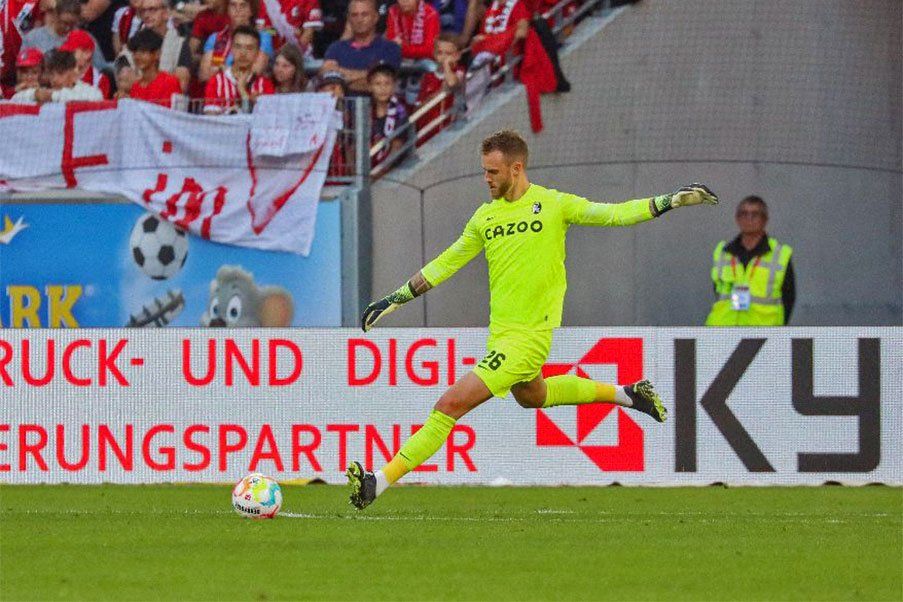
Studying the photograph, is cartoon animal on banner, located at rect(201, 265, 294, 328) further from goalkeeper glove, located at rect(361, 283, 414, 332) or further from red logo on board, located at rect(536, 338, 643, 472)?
goalkeeper glove, located at rect(361, 283, 414, 332)

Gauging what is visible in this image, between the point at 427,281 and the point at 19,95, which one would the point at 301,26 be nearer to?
the point at 19,95

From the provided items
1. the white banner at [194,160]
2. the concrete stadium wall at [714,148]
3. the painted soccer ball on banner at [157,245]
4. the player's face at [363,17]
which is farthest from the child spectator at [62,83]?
the concrete stadium wall at [714,148]

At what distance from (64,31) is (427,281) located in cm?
797

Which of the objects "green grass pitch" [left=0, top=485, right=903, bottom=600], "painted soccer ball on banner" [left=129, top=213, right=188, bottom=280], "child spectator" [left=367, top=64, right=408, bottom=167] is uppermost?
"child spectator" [left=367, top=64, right=408, bottom=167]

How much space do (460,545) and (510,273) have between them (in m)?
1.71

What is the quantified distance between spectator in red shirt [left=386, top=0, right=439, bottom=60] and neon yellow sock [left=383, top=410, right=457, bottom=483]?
726cm

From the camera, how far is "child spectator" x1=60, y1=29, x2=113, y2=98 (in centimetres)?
1594

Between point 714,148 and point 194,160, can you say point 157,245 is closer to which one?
point 194,160

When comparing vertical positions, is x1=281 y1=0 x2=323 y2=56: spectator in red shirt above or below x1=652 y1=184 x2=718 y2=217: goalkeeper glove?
above

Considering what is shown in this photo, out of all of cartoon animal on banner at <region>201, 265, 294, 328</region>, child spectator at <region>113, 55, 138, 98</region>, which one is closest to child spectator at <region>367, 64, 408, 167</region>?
cartoon animal on banner at <region>201, 265, 294, 328</region>

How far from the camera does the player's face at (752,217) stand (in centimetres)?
1368

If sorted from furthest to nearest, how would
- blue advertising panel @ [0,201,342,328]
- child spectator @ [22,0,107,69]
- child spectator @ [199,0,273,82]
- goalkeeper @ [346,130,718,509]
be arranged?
child spectator @ [22,0,107,69]
child spectator @ [199,0,273,82]
blue advertising panel @ [0,201,342,328]
goalkeeper @ [346,130,718,509]

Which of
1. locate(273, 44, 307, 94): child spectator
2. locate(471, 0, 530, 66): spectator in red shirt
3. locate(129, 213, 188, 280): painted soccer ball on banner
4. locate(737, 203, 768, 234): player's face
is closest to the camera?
locate(737, 203, 768, 234): player's face

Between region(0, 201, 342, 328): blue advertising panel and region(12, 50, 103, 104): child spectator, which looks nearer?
region(0, 201, 342, 328): blue advertising panel
